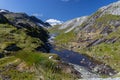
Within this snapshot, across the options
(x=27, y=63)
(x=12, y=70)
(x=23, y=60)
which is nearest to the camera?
(x=12, y=70)

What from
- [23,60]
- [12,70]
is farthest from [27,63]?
[12,70]

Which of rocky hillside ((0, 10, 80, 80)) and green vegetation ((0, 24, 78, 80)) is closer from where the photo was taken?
rocky hillside ((0, 10, 80, 80))

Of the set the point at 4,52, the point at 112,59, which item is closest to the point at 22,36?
the point at 4,52

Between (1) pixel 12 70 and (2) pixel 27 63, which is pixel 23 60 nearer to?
(2) pixel 27 63

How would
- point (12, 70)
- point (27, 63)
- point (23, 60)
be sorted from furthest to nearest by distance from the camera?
point (23, 60) < point (27, 63) < point (12, 70)

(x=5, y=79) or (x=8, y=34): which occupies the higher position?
(x=8, y=34)

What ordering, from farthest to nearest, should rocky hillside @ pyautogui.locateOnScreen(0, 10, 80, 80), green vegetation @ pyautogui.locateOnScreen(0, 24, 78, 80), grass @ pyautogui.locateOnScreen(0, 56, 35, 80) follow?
grass @ pyautogui.locateOnScreen(0, 56, 35, 80), green vegetation @ pyautogui.locateOnScreen(0, 24, 78, 80), rocky hillside @ pyautogui.locateOnScreen(0, 10, 80, 80)

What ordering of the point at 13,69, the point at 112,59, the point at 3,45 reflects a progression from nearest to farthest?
the point at 13,69, the point at 3,45, the point at 112,59

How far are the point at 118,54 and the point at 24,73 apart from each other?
85747 millimetres

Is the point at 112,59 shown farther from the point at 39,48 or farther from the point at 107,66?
the point at 39,48

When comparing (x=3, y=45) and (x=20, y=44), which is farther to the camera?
(x=20, y=44)

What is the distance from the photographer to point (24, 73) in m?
85.6

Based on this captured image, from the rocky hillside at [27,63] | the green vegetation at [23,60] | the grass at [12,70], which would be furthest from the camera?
the grass at [12,70]

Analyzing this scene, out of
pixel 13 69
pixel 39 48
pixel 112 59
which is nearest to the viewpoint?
pixel 13 69
